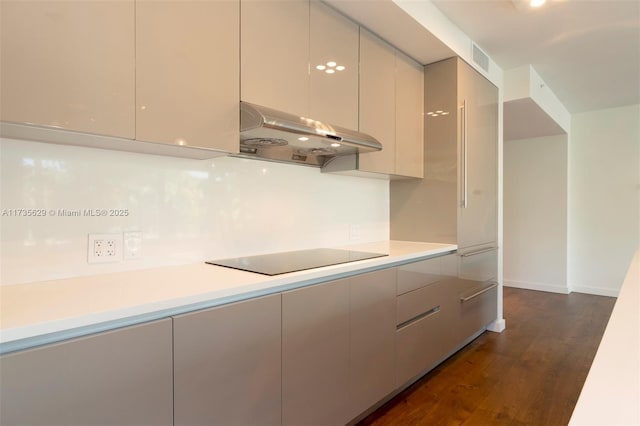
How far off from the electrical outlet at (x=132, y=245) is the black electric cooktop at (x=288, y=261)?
0.33m

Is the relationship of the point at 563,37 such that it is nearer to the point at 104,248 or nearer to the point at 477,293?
the point at 477,293

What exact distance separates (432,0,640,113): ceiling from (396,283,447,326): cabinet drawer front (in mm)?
1877

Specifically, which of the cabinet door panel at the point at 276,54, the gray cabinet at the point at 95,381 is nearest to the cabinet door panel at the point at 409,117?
the cabinet door panel at the point at 276,54

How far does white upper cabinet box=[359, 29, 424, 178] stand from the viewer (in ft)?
7.45

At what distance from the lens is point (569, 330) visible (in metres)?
3.57

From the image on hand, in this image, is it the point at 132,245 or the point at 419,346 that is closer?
the point at 132,245

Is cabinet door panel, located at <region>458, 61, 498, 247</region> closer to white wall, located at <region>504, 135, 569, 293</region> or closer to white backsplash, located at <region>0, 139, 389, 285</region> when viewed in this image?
white backsplash, located at <region>0, 139, 389, 285</region>

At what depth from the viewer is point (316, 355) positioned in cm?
156

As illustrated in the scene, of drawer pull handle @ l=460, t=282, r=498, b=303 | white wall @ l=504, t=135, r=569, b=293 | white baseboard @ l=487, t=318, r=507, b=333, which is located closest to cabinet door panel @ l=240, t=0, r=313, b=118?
drawer pull handle @ l=460, t=282, r=498, b=303

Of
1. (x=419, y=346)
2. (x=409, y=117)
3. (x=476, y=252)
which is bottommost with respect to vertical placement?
(x=419, y=346)

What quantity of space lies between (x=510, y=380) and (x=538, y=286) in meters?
3.47

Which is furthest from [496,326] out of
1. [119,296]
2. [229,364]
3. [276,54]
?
[119,296]

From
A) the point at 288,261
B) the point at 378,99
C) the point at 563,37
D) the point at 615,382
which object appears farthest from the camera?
the point at 563,37

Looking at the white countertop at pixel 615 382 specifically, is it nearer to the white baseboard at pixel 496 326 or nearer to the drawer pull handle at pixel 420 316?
the drawer pull handle at pixel 420 316
